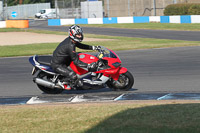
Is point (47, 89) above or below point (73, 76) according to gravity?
below

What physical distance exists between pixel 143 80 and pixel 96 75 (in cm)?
201

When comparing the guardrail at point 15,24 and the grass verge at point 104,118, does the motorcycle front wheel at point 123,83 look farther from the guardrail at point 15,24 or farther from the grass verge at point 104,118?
the guardrail at point 15,24

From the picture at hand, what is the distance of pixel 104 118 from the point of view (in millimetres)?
6875

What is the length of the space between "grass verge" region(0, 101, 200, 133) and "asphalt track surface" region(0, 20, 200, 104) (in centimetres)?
118

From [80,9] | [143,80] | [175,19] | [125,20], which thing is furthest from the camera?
[80,9]

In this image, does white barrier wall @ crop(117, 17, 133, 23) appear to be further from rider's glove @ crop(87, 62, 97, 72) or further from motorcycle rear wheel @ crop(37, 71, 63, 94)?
rider's glove @ crop(87, 62, 97, 72)

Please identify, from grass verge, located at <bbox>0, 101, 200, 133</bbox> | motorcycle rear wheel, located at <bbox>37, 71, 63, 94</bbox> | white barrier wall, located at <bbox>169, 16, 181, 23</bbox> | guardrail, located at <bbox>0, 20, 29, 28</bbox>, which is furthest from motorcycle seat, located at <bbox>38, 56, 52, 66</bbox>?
guardrail, located at <bbox>0, 20, 29, 28</bbox>

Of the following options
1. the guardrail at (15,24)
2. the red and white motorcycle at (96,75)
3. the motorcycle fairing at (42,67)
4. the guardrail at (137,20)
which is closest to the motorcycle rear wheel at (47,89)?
the red and white motorcycle at (96,75)

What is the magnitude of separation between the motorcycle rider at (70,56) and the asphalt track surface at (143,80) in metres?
0.58

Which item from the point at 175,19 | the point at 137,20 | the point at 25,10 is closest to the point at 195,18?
the point at 175,19

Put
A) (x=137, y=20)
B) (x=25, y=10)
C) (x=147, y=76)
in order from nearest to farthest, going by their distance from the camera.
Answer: (x=147, y=76)
(x=137, y=20)
(x=25, y=10)

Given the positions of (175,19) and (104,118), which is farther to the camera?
(175,19)

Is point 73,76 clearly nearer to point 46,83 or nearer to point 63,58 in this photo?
point 63,58

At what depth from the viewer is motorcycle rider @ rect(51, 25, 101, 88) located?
9.41 meters
